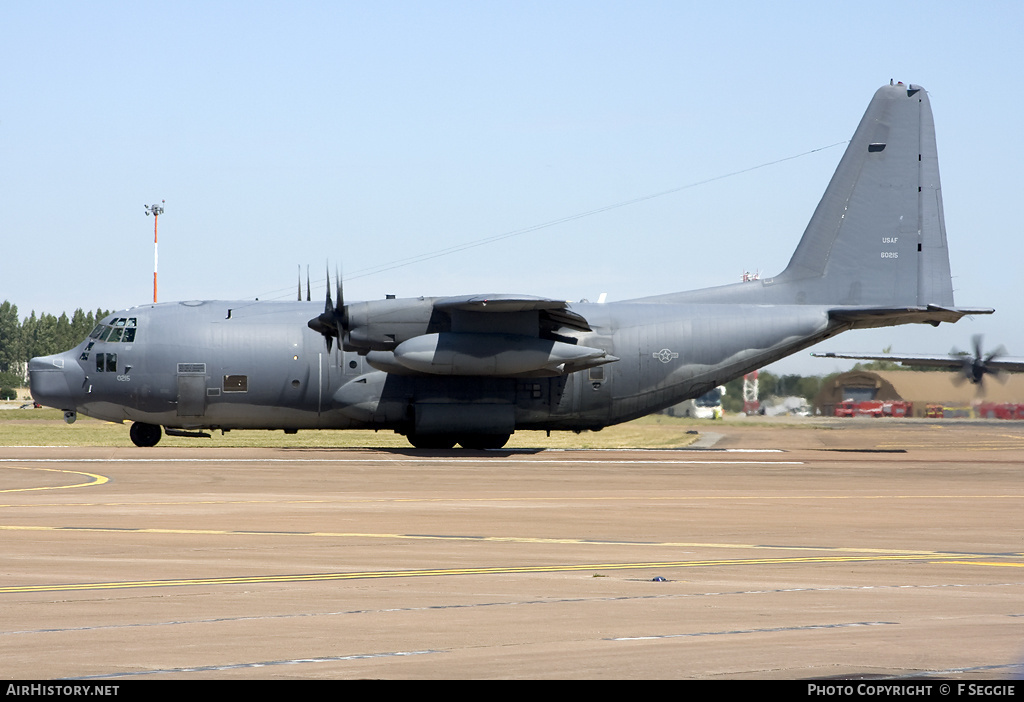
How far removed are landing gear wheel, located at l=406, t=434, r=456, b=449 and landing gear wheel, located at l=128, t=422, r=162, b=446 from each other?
27.6ft

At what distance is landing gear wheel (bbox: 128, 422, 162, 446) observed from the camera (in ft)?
119

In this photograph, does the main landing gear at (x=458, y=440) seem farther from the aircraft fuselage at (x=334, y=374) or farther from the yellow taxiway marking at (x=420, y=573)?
the yellow taxiway marking at (x=420, y=573)

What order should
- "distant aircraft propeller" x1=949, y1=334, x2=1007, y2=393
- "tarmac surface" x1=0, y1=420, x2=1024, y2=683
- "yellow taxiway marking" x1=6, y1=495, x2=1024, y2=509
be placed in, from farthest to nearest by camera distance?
"distant aircraft propeller" x1=949, y1=334, x2=1007, y2=393
"yellow taxiway marking" x1=6, y1=495, x2=1024, y2=509
"tarmac surface" x1=0, y1=420, x2=1024, y2=683

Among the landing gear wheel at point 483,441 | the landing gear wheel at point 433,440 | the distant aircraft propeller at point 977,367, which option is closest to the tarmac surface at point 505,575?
the landing gear wheel at point 433,440

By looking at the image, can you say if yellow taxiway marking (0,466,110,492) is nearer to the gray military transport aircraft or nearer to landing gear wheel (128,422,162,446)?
the gray military transport aircraft

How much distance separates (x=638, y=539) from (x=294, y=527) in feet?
15.9

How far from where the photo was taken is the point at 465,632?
27.4ft

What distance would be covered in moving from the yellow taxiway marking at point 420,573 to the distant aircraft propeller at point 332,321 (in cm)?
2101

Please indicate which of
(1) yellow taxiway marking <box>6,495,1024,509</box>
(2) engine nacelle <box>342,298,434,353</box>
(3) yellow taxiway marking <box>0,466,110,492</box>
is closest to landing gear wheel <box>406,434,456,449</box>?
(2) engine nacelle <box>342,298,434,353</box>

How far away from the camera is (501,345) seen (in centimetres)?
3347

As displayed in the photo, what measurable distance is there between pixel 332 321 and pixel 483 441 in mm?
6395

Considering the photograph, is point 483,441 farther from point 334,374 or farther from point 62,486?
point 62,486

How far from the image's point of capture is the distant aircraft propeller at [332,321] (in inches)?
1286
